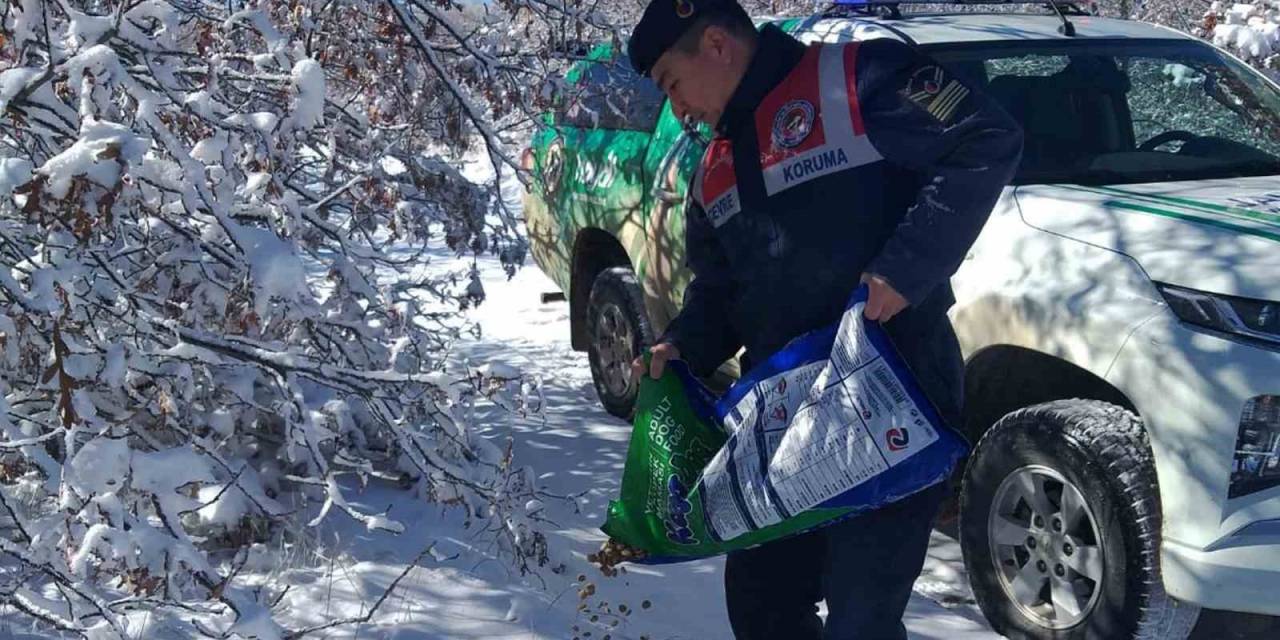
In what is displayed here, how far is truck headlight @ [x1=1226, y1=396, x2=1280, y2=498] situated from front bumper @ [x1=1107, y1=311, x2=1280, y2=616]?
2 cm

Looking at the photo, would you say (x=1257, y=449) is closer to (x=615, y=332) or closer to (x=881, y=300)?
(x=881, y=300)

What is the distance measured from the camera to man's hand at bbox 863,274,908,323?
2529mm

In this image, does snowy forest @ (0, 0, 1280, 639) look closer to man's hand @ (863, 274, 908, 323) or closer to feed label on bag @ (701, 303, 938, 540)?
feed label on bag @ (701, 303, 938, 540)

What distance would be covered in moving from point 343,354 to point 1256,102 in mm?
3144

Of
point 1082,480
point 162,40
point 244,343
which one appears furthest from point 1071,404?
point 162,40

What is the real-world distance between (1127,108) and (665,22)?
96.6 inches

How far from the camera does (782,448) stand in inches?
106

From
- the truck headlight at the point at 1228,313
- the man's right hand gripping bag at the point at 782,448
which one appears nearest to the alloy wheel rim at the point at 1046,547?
the truck headlight at the point at 1228,313

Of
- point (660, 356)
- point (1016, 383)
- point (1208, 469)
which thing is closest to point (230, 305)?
point (660, 356)

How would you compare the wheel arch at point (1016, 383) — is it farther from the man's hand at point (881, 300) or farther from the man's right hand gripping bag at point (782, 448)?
the man's hand at point (881, 300)

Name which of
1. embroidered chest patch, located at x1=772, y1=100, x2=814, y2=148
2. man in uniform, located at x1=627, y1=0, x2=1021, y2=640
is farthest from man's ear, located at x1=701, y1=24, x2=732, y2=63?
embroidered chest patch, located at x1=772, y1=100, x2=814, y2=148

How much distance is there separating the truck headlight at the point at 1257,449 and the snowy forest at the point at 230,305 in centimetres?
164

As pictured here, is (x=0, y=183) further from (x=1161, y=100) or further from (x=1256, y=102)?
(x=1256, y=102)

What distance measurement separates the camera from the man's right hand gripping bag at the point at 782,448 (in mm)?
2562
